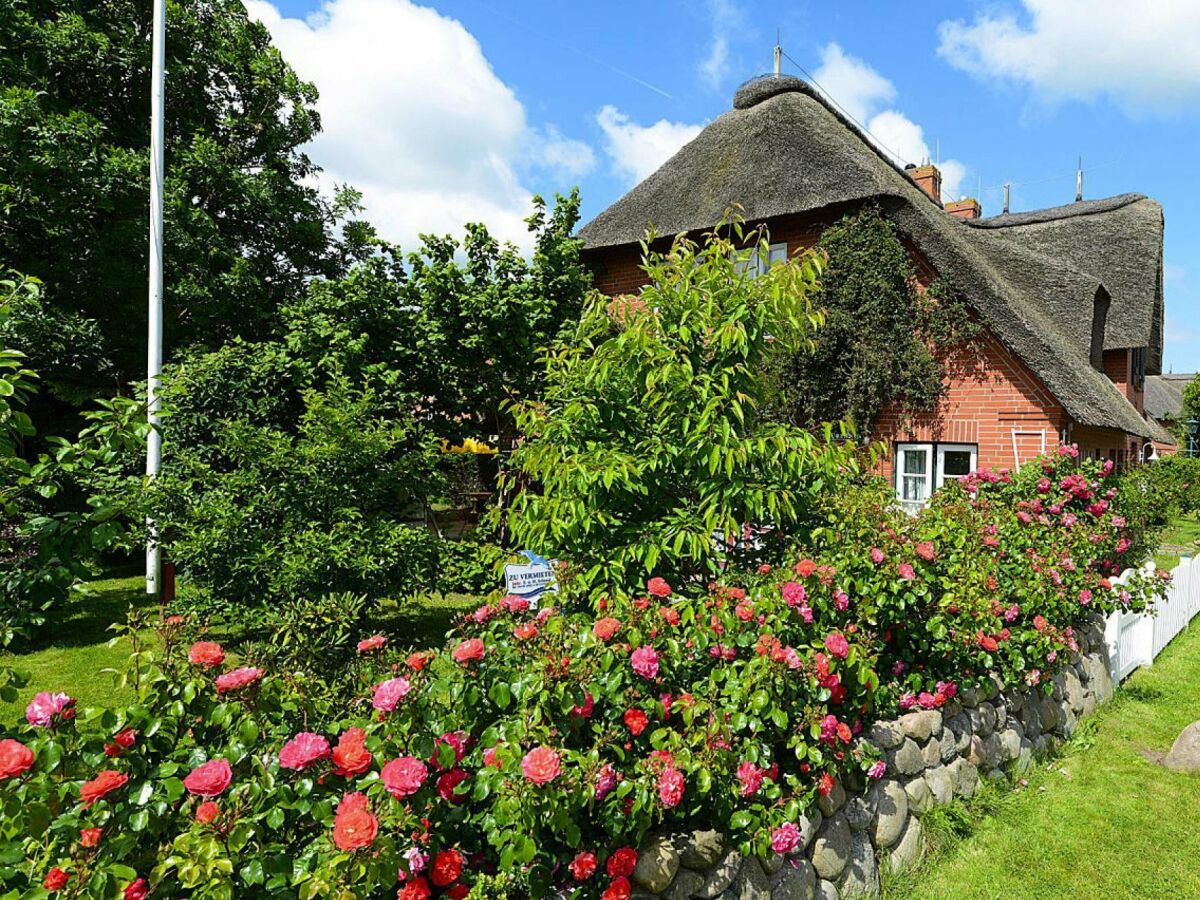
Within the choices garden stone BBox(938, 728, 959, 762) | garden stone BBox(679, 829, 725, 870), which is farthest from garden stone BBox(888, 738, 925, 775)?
garden stone BBox(679, 829, 725, 870)

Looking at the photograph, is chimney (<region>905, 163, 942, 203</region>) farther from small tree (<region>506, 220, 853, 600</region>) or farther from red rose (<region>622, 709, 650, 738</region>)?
red rose (<region>622, 709, 650, 738</region>)

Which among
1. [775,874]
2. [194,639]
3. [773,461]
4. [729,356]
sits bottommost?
[775,874]

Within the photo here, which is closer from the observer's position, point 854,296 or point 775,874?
point 775,874

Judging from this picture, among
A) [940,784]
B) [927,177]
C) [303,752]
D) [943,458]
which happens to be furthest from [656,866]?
[927,177]

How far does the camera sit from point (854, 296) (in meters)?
9.85

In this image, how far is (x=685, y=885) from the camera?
2324 mm

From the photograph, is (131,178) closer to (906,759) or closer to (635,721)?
(635,721)

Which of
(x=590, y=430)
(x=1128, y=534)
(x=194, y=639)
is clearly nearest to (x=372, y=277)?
(x=590, y=430)

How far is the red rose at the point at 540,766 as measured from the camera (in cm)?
179

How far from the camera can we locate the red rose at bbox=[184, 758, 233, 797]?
1.47m

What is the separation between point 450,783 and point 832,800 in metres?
1.84

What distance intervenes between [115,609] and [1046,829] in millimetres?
10225

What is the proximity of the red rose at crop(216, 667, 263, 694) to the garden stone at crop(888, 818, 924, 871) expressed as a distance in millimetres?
3002

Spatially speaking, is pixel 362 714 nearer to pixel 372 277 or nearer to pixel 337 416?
pixel 337 416
